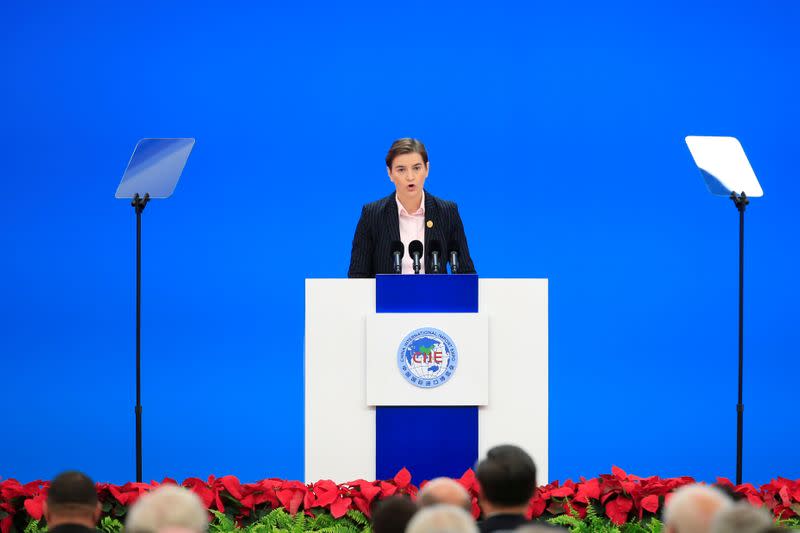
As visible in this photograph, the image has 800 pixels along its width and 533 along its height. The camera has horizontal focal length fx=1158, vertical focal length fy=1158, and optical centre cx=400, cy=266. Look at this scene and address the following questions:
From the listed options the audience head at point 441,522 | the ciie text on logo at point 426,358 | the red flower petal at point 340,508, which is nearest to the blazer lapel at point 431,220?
the ciie text on logo at point 426,358

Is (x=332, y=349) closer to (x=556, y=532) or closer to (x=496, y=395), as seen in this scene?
(x=496, y=395)

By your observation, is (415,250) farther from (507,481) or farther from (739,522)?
(739,522)

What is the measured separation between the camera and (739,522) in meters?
1.87

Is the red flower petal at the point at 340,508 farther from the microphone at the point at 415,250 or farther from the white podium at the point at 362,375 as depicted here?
the microphone at the point at 415,250

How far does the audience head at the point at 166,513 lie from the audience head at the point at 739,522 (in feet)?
2.80

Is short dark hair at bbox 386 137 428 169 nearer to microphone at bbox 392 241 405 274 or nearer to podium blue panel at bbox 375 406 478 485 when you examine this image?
microphone at bbox 392 241 405 274

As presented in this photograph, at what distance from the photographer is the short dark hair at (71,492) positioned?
8.00 feet

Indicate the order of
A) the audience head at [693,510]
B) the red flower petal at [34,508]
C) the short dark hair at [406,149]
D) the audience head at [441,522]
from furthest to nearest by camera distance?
1. the short dark hair at [406,149]
2. the red flower petal at [34,508]
3. the audience head at [693,510]
4. the audience head at [441,522]

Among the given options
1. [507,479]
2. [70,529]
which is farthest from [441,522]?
[70,529]

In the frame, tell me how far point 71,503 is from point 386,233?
2.64 m

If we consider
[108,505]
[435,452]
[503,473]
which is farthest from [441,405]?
[503,473]

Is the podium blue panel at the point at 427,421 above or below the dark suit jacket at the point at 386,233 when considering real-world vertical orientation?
below

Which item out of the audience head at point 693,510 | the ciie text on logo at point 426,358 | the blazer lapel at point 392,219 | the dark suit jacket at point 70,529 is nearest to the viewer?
the audience head at point 693,510

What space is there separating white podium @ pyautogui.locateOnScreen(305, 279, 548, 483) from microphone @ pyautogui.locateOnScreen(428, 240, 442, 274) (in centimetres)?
27
